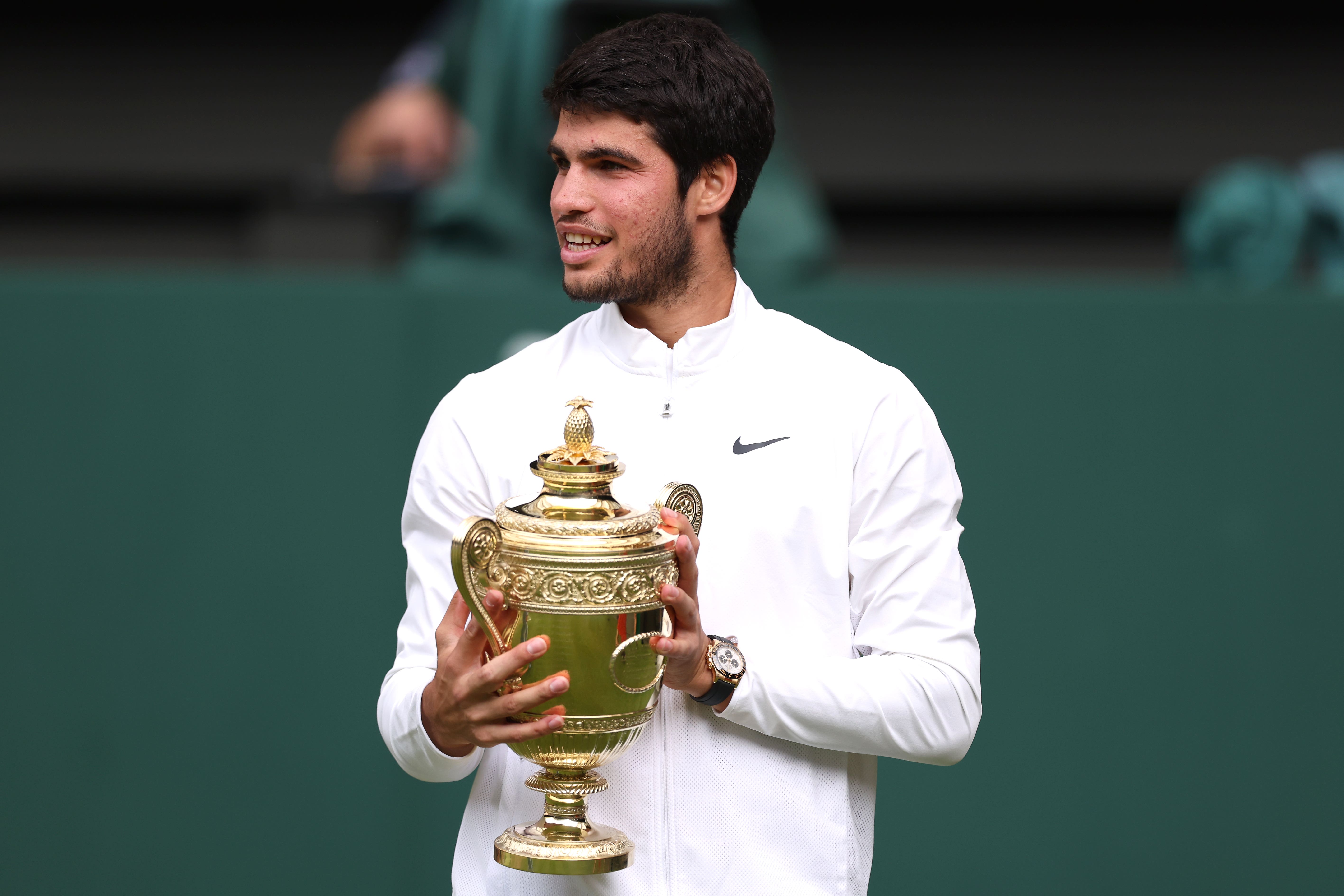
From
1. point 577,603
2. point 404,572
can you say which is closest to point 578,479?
point 577,603

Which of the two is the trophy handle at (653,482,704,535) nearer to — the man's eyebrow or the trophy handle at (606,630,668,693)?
the trophy handle at (606,630,668,693)

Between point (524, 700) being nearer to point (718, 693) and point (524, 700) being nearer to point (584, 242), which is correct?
point (718, 693)

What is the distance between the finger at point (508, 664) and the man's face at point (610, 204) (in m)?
0.47

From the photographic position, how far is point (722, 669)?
1786 millimetres

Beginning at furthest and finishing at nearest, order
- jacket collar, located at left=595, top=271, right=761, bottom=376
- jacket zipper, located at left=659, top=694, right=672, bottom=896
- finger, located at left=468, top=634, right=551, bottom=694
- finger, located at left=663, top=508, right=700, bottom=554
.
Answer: jacket collar, located at left=595, top=271, right=761, bottom=376
jacket zipper, located at left=659, top=694, right=672, bottom=896
finger, located at left=663, top=508, right=700, bottom=554
finger, located at left=468, top=634, right=551, bottom=694

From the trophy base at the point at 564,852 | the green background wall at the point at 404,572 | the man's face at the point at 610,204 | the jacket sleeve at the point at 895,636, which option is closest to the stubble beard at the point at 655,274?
the man's face at the point at 610,204

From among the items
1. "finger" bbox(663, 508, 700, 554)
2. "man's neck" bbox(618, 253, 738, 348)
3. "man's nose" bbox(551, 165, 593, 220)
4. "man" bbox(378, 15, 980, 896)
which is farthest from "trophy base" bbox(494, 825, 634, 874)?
"man's nose" bbox(551, 165, 593, 220)

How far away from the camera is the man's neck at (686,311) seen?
201 centimetres

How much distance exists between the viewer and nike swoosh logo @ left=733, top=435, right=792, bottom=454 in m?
1.94

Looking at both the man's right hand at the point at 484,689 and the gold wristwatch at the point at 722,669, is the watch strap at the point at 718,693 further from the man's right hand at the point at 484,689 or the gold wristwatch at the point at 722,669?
the man's right hand at the point at 484,689

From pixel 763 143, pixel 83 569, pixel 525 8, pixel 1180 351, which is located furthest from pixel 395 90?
pixel 763 143

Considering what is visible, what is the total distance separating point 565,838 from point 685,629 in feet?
0.90

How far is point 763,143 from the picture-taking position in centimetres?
203

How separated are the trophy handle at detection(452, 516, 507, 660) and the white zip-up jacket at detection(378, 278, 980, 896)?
21cm
